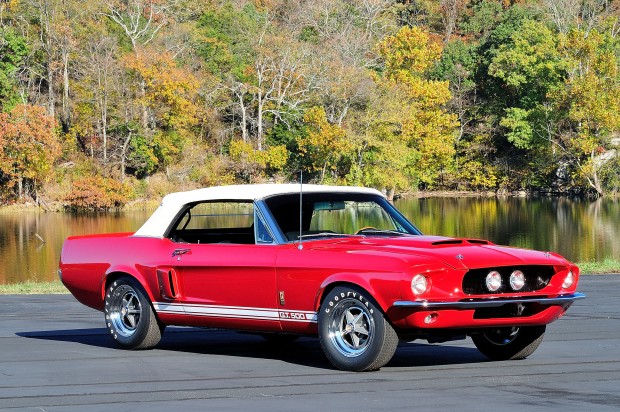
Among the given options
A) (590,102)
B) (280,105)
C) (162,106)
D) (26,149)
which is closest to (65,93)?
(162,106)

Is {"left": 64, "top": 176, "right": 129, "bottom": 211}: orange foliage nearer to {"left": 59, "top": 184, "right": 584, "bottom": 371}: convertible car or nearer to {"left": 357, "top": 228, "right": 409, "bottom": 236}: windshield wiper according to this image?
{"left": 59, "top": 184, "right": 584, "bottom": 371}: convertible car

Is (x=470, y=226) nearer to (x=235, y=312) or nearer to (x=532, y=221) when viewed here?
(x=532, y=221)

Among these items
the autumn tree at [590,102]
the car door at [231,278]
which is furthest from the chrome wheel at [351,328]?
the autumn tree at [590,102]

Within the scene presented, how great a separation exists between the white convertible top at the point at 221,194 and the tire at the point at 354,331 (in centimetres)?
158

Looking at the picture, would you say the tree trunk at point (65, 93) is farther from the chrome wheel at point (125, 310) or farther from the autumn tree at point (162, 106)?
the chrome wheel at point (125, 310)

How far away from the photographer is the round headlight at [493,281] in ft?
32.0

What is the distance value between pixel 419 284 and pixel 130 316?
364cm

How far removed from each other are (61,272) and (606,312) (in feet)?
22.2

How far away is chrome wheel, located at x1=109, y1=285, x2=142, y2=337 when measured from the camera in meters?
11.8

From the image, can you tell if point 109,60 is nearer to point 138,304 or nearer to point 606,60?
point 606,60

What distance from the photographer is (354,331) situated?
9.81 metres

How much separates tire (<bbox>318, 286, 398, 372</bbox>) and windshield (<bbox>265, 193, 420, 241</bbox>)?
1108 millimetres

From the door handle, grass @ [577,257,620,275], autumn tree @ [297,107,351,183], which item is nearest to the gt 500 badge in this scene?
the door handle

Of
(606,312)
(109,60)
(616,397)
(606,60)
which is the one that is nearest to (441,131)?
(606,60)
